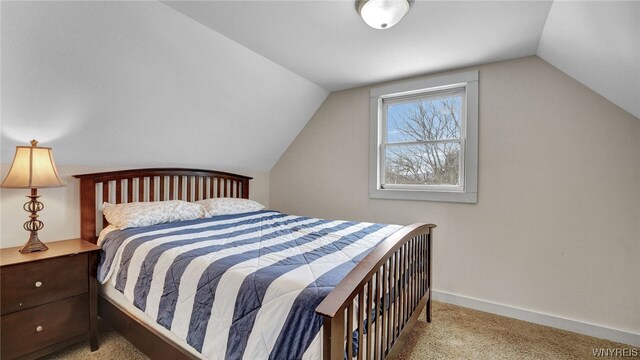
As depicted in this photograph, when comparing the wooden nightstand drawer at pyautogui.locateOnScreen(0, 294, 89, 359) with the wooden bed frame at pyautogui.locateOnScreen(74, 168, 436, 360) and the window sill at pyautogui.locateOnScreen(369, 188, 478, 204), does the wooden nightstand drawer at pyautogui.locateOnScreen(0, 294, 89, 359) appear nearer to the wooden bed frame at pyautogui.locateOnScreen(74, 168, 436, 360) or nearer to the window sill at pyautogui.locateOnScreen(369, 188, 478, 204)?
the wooden bed frame at pyautogui.locateOnScreen(74, 168, 436, 360)

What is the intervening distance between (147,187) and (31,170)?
38.5 inches

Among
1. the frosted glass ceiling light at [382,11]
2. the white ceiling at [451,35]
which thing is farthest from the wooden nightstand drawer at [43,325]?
the frosted glass ceiling light at [382,11]

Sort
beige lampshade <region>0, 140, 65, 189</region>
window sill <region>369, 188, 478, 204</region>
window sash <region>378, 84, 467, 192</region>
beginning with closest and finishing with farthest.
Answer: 1. beige lampshade <region>0, 140, 65, 189</region>
2. window sill <region>369, 188, 478, 204</region>
3. window sash <region>378, 84, 467, 192</region>

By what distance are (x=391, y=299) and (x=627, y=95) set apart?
2127mm

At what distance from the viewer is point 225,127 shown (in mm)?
3039

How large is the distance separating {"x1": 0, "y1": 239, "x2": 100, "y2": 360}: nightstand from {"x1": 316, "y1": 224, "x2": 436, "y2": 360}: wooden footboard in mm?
1852

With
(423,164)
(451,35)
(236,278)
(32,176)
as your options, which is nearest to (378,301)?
(236,278)

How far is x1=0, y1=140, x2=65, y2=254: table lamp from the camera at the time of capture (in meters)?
1.75

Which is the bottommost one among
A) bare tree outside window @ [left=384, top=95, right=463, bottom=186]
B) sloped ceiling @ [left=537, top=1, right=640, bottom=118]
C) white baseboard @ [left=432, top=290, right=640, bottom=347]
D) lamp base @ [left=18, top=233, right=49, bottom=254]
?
white baseboard @ [left=432, top=290, right=640, bottom=347]

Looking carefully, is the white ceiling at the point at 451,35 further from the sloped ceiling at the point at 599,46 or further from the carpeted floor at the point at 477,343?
the carpeted floor at the point at 477,343

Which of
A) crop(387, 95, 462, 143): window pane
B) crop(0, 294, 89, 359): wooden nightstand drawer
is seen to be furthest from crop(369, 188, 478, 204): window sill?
crop(0, 294, 89, 359): wooden nightstand drawer

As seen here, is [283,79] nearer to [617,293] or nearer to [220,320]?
[220,320]

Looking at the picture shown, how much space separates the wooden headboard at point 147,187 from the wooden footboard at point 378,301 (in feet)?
7.50

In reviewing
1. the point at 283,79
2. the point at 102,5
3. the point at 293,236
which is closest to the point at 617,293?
the point at 293,236
